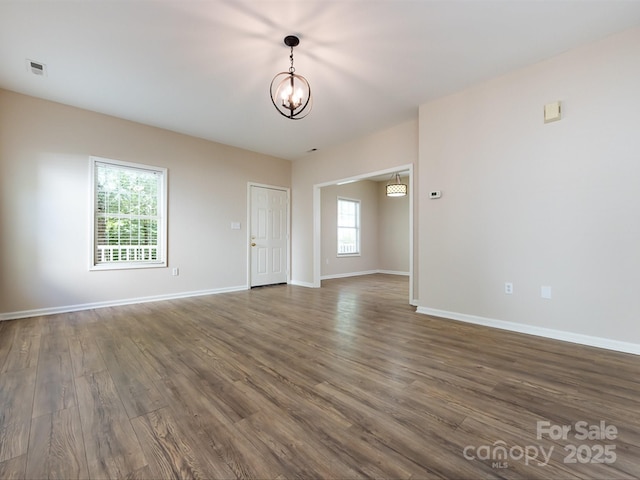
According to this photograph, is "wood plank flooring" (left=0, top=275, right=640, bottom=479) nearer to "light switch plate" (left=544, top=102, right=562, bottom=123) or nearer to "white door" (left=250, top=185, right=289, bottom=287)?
"light switch plate" (left=544, top=102, right=562, bottom=123)

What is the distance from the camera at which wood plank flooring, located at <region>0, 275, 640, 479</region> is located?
1.22 metres

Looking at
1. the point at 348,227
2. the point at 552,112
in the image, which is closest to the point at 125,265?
the point at 348,227

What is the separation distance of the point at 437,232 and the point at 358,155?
2.25m

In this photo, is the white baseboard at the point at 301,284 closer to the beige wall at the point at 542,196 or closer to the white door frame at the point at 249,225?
the white door frame at the point at 249,225

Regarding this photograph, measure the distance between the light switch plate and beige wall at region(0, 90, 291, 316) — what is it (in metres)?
5.06

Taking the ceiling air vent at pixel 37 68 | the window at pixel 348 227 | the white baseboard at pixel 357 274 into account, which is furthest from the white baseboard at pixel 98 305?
the window at pixel 348 227

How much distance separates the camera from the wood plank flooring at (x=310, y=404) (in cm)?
122

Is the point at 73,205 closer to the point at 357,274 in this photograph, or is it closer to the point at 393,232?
the point at 357,274

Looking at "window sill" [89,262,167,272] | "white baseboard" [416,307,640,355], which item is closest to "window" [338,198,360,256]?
"white baseboard" [416,307,640,355]

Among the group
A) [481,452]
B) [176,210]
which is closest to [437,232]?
[481,452]

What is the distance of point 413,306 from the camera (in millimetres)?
4266

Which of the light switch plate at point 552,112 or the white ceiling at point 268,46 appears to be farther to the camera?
the light switch plate at point 552,112

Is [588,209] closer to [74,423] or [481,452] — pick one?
[481,452]

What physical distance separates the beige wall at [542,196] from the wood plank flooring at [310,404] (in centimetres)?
47
